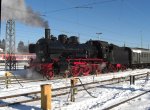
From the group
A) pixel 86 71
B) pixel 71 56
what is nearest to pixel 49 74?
pixel 71 56

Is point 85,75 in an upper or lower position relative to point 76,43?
→ lower

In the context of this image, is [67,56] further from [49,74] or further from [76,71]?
[49,74]

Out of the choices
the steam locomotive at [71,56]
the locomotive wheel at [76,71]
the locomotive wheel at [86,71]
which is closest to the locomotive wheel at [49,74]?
the steam locomotive at [71,56]

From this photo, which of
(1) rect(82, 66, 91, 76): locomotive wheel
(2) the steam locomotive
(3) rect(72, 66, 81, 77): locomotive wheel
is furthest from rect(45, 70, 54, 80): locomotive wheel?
(1) rect(82, 66, 91, 76): locomotive wheel

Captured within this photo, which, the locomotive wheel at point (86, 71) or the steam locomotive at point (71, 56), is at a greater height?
the steam locomotive at point (71, 56)

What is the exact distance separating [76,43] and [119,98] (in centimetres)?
1458

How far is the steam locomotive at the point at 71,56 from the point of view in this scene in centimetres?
2295

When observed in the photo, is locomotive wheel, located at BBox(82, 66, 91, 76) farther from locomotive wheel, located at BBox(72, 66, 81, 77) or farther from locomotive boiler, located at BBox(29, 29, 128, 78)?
locomotive wheel, located at BBox(72, 66, 81, 77)

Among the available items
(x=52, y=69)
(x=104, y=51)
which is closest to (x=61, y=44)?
(x=52, y=69)

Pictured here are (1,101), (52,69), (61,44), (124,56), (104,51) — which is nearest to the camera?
(1,101)

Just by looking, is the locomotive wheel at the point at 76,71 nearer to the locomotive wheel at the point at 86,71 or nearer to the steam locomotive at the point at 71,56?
the steam locomotive at the point at 71,56

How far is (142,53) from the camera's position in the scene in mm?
43000

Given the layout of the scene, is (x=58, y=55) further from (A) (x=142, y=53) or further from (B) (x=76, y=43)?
(A) (x=142, y=53)

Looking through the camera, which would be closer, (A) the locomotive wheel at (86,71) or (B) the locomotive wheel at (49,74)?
(B) the locomotive wheel at (49,74)
